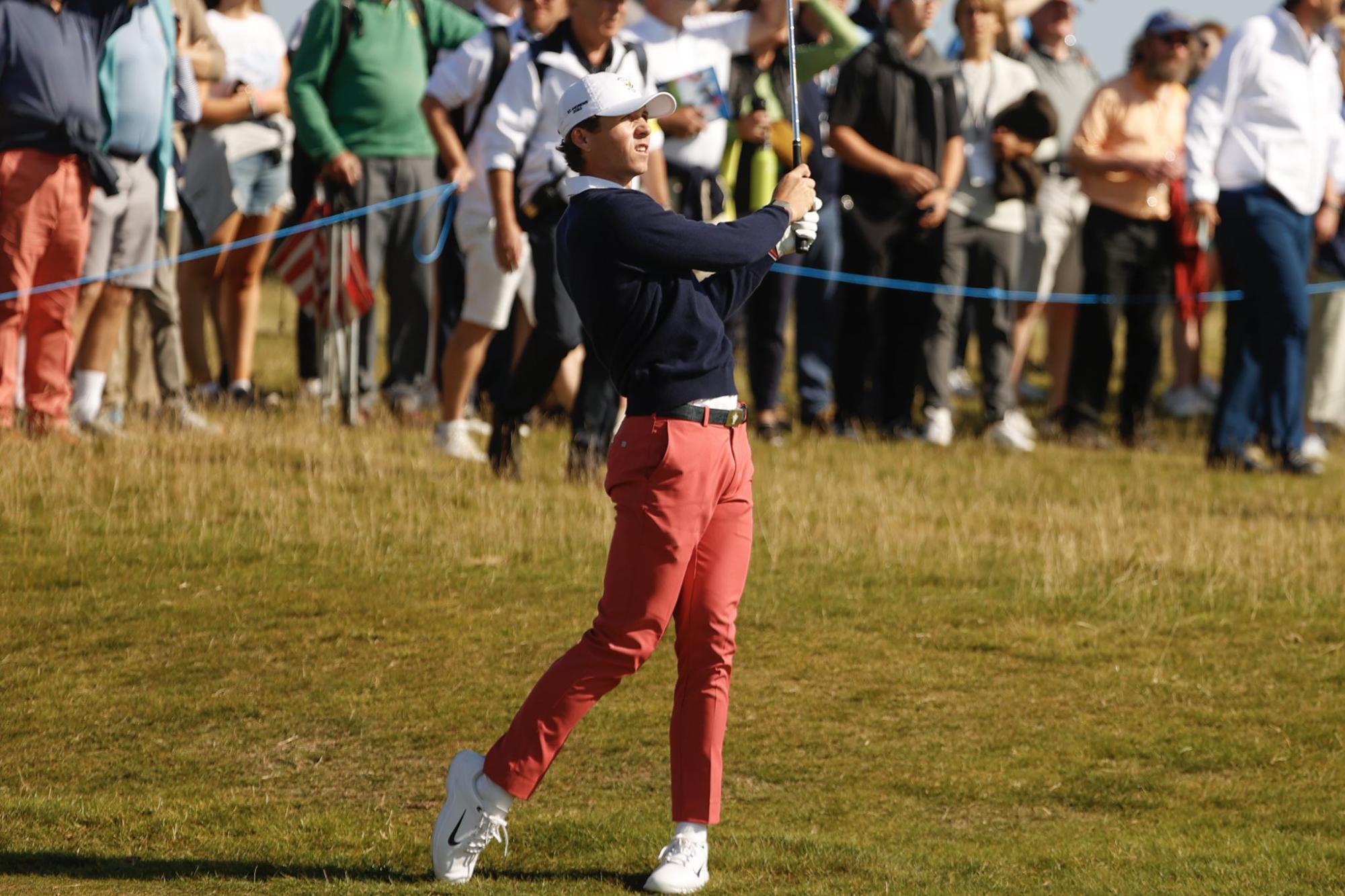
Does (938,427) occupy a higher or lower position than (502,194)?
lower

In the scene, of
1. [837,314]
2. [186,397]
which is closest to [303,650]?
[186,397]

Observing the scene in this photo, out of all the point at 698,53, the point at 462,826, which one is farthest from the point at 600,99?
the point at 698,53

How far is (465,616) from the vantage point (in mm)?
8227

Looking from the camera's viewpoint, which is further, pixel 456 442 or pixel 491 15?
pixel 491 15

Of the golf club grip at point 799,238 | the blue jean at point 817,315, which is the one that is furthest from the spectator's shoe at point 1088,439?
the golf club grip at point 799,238

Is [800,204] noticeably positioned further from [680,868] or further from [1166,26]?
[1166,26]

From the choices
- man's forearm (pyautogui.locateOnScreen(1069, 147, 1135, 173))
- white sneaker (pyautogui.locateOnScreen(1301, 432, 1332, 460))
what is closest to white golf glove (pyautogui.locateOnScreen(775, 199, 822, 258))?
man's forearm (pyautogui.locateOnScreen(1069, 147, 1135, 173))

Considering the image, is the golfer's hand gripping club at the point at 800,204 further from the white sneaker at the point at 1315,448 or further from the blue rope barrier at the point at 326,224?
the white sneaker at the point at 1315,448

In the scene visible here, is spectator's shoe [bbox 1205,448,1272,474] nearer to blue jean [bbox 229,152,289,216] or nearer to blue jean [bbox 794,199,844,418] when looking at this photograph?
blue jean [bbox 794,199,844,418]

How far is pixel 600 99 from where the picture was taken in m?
5.62

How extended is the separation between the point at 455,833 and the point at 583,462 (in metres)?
4.87

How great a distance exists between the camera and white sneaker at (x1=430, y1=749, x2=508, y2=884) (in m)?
5.66

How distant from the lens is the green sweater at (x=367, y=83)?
1212 cm

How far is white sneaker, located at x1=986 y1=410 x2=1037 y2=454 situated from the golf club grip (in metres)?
7.29
